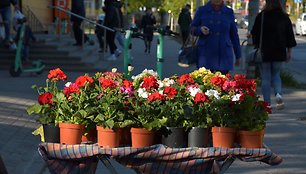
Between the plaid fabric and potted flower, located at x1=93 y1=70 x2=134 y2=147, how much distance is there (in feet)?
0.31

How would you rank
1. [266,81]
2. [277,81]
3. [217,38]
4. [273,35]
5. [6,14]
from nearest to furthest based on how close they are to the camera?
1. [217,38]
2. [273,35]
3. [266,81]
4. [277,81]
5. [6,14]

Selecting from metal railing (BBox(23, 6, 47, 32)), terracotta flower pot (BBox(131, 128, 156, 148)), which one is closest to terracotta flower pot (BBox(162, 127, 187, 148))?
terracotta flower pot (BBox(131, 128, 156, 148))

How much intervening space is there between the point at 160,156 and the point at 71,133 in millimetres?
629

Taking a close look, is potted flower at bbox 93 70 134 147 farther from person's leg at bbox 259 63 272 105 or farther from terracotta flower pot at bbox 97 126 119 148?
person's leg at bbox 259 63 272 105

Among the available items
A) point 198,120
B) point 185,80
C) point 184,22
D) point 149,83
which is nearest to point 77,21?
point 184,22

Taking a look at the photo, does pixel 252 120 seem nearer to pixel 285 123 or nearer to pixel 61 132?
pixel 61 132

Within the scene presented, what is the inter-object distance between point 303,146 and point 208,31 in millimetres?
1831

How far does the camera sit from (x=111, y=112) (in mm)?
5309

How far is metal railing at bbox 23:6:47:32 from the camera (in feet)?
77.2

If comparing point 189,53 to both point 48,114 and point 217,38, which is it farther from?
point 48,114

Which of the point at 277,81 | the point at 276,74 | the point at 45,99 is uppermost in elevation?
the point at 45,99

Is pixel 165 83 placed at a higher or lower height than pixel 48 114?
higher

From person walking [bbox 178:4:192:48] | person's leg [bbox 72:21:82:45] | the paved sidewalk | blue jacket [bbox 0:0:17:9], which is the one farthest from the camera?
person walking [bbox 178:4:192:48]

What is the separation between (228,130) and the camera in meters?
5.27
